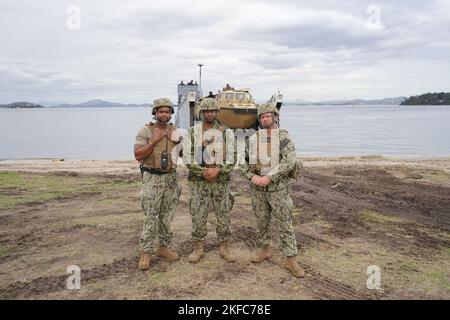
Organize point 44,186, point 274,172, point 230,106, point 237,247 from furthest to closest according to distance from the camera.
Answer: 1. point 230,106
2. point 44,186
3. point 237,247
4. point 274,172

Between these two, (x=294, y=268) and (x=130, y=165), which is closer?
(x=294, y=268)

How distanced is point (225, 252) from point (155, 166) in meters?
1.55

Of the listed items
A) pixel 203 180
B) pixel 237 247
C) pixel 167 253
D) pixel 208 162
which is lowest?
pixel 237 247

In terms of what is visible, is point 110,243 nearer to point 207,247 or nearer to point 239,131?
point 207,247

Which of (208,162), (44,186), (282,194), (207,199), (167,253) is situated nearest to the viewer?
(282,194)

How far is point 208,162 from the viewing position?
5305 mm

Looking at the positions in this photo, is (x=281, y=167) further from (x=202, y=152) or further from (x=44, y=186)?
(x=44, y=186)

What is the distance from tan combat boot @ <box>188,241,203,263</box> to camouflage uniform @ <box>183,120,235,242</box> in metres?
0.25

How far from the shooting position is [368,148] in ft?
94.4

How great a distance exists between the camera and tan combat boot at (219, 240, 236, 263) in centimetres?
547

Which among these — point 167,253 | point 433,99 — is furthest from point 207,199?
point 433,99

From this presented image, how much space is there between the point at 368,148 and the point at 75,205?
949 inches

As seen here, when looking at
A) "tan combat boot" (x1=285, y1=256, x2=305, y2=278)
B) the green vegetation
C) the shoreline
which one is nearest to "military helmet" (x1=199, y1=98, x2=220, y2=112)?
"tan combat boot" (x1=285, y1=256, x2=305, y2=278)
